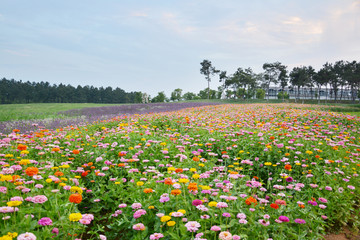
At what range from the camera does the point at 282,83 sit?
6209cm

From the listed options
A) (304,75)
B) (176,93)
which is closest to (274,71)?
(304,75)

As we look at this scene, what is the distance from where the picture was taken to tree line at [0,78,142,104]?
65.0m

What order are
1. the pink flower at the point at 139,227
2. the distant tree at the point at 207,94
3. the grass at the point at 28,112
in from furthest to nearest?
1. the distant tree at the point at 207,94
2. the grass at the point at 28,112
3. the pink flower at the point at 139,227

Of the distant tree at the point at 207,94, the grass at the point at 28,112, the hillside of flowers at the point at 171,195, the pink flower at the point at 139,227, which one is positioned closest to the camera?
the pink flower at the point at 139,227

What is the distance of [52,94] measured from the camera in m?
75.0

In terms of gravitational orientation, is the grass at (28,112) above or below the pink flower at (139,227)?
above

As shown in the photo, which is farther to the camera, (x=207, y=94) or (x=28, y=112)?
(x=207, y=94)

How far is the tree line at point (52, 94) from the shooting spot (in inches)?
2559

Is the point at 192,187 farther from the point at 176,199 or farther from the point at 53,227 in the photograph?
the point at 53,227

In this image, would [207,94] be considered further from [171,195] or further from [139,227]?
[139,227]

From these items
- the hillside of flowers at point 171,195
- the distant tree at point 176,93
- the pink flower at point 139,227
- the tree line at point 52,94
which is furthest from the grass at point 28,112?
the distant tree at point 176,93

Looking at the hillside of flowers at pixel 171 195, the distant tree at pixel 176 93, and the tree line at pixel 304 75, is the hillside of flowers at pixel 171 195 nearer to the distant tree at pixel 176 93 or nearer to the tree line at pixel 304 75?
the tree line at pixel 304 75

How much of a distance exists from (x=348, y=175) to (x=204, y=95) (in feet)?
259

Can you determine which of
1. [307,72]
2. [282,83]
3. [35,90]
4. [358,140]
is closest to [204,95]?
[282,83]
